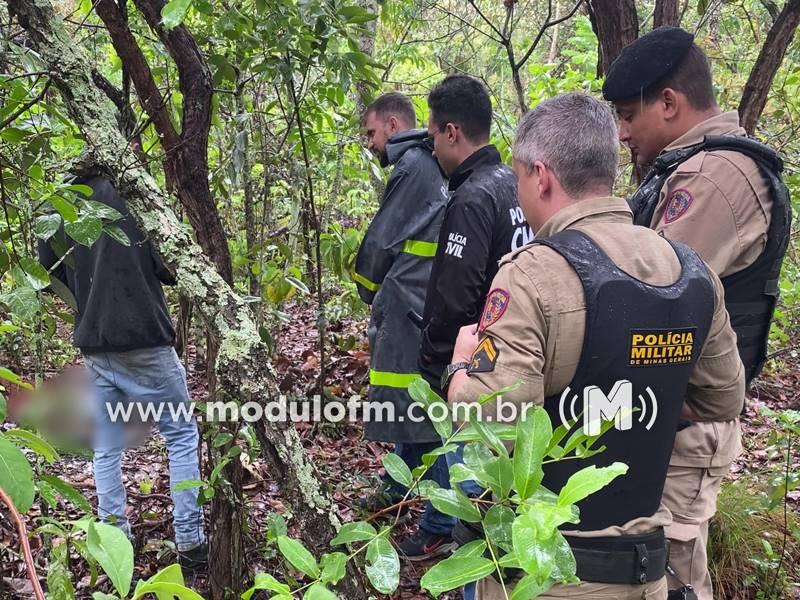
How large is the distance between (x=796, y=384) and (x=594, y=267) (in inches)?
218

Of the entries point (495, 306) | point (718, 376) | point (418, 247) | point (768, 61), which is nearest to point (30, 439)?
point (495, 306)

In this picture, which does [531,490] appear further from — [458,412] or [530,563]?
[458,412]

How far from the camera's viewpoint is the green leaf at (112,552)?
73 cm

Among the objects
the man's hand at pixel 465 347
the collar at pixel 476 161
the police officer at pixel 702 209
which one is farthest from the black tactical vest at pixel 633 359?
the collar at pixel 476 161

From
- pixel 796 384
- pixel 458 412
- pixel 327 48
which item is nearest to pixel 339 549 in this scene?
pixel 458 412

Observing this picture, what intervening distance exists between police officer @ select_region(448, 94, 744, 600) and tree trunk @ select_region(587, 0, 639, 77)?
1429 millimetres

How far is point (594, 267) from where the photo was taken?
1.43 m

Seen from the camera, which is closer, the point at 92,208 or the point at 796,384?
the point at 92,208

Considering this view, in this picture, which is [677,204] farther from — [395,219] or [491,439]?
[395,219]

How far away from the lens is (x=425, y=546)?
3.32 metres

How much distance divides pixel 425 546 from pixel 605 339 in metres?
2.28

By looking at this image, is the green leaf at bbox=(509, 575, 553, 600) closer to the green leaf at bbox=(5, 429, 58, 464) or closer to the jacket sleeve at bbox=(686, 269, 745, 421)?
the green leaf at bbox=(5, 429, 58, 464)

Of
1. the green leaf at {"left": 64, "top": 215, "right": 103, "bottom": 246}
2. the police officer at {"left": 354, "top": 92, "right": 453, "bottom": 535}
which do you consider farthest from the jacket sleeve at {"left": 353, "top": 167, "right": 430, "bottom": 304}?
the green leaf at {"left": 64, "top": 215, "right": 103, "bottom": 246}

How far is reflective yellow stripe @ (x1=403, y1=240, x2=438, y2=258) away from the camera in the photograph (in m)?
3.36
